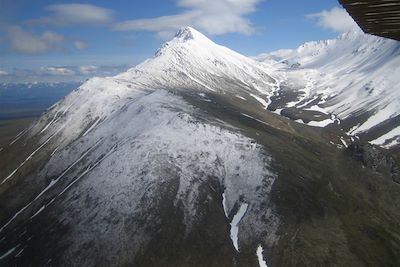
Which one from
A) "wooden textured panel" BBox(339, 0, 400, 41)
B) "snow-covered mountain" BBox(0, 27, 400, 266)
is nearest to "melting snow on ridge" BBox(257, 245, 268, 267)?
"snow-covered mountain" BBox(0, 27, 400, 266)

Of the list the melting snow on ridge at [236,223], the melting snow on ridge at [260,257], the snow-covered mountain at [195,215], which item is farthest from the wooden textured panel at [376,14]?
the melting snow on ridge at [236,223]

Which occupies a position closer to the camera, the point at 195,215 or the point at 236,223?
the point at 236,223

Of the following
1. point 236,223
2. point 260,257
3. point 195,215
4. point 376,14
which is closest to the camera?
point 376,14

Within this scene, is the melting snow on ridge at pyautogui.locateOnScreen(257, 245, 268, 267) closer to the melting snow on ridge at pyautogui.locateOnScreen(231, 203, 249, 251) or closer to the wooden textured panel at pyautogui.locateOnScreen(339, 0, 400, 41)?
the melting snow on ridge at pyautogui.locateOnScreen(231, 203, 249, 251)

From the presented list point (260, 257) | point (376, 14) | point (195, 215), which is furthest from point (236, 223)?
point (376, 14)

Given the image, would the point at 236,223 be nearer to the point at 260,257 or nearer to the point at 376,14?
the point at 260,257

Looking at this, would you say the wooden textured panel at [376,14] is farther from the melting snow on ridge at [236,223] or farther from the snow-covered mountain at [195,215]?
the melting snow on ridge at [236,223]

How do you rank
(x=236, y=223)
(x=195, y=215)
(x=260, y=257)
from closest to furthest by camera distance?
1. (x=260, y=257)
2. (x=236, y=223)
3. (x=195, y=215)

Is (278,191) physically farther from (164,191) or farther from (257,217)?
(164,191)
